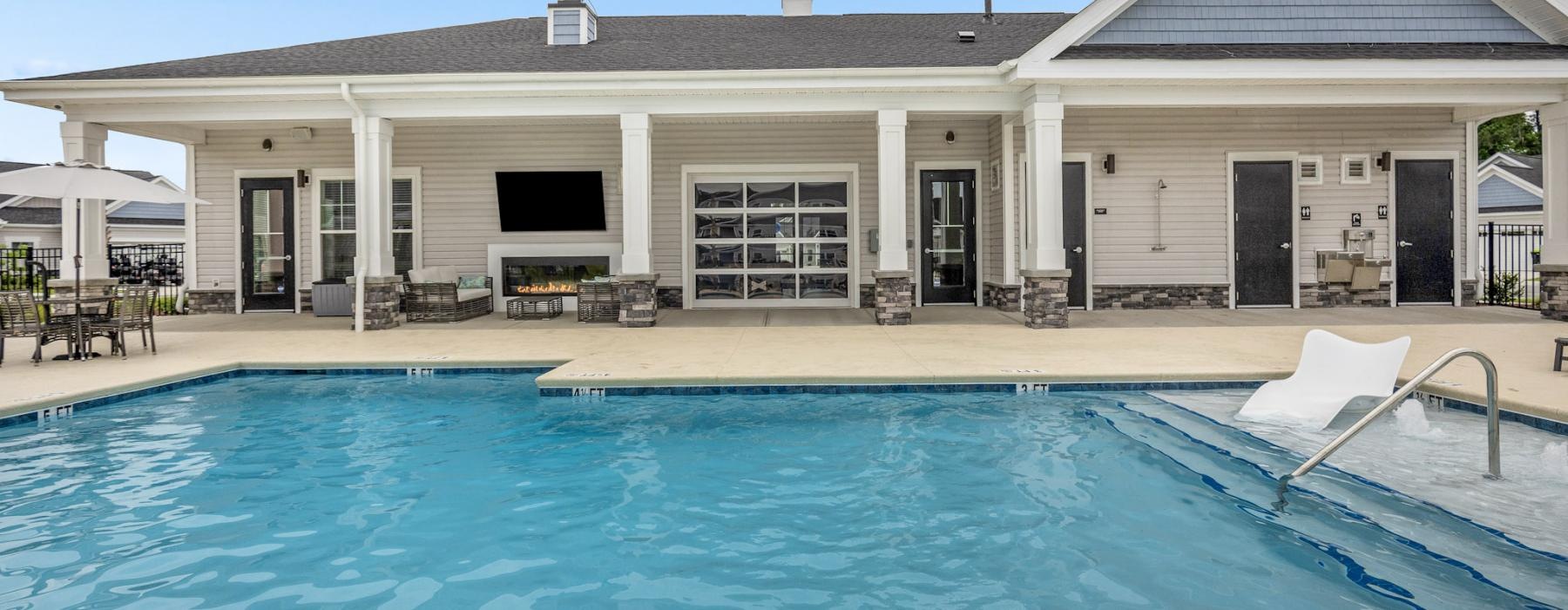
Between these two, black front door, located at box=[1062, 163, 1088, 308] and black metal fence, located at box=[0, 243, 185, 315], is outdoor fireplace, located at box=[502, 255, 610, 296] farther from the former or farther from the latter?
black front door, located at box=[1062, 163, 1088, 308]

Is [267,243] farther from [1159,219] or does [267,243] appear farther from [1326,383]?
[1326,383]

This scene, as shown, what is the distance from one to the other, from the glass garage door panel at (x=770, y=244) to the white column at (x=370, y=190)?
4.20 m

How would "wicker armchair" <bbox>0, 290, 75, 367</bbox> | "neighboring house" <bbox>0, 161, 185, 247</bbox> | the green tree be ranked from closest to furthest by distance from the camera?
1. "wicker armchair" <bbox>0, 290, 75, 367</bbox>
2. "neighboring house" <bbox>0, 161, 185, 247</bbox>
3. the green tree

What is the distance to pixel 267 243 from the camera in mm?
12359

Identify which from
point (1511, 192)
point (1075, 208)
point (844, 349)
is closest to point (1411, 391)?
point (844, 349)

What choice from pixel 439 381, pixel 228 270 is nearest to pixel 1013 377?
pixel 439 381

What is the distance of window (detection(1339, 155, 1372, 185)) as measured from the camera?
1155 cm

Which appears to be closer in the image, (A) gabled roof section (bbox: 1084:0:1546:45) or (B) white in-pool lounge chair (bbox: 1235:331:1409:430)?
(B) white in-pool lounge chair (bbox: 1235:331:1409:430)

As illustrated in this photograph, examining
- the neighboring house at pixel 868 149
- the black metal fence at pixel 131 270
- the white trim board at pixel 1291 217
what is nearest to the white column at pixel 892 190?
the neighboring house at pixel 868 149

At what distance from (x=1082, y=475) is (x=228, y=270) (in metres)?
12.6

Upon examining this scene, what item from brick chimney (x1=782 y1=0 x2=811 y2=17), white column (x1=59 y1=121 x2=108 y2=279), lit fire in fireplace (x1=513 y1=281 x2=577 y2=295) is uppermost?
brick chimney (x1=782 y1=0 x2=811 y2=17)

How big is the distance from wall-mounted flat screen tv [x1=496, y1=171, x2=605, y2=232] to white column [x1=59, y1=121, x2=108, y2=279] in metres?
4.48

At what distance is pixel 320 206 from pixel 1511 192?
77.1ft

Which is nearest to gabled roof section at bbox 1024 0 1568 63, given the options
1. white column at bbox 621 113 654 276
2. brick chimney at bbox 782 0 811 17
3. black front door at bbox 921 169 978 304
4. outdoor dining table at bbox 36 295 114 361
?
black front door at bbox 921 169 978 304
